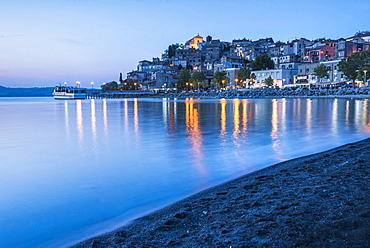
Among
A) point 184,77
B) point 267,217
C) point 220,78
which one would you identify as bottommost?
point 267,217

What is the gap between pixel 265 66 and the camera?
7625cm

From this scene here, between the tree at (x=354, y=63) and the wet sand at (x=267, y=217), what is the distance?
54740 mm

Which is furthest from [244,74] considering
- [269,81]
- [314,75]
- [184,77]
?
[184,77]

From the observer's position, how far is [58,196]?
529 cm

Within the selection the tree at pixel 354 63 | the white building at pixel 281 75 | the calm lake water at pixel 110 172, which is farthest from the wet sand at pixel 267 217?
the white building at pixel 281 75

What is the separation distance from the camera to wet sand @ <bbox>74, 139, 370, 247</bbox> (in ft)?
9.83

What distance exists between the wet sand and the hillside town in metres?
54.8

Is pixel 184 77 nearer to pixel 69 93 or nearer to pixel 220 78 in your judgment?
pixel 220 78

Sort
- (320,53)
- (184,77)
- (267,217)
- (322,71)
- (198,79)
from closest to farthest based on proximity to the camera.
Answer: (267,217) < (322,71) < (320,53) < (198,79) < (184,77)

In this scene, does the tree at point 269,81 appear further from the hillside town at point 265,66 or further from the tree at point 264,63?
the tree at point 264,63

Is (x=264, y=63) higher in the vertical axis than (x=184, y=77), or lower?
higher

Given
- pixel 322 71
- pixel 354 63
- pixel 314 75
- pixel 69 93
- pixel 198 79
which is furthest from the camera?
pixel 69 93

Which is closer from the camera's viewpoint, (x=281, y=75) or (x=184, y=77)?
(x=281, y=75)

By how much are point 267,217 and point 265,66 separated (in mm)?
76641
